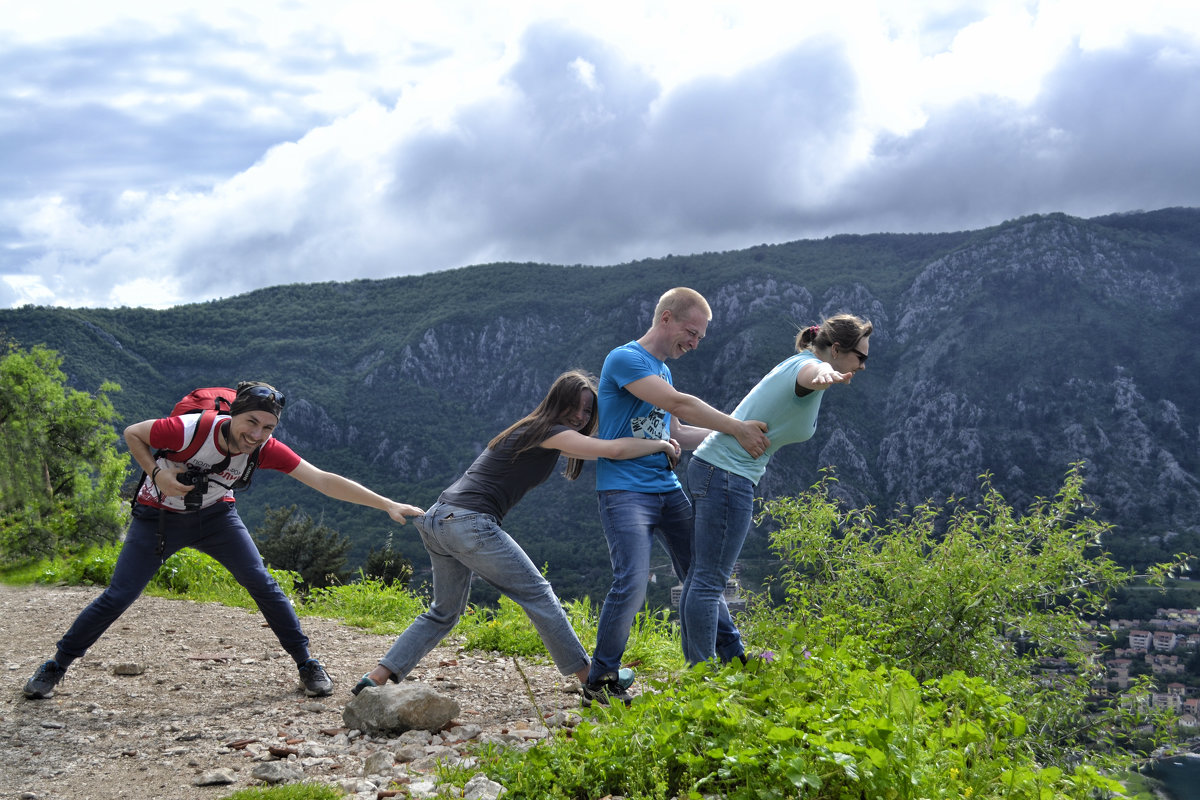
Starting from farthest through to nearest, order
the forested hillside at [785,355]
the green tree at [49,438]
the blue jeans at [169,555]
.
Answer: the forested hillside at [785,355]
the green tree at [49,438]
the blue jeans at [169,555]

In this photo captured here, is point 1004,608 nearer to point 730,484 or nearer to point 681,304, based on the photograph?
point 730,484

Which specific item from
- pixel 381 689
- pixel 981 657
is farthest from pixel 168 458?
pixel 981 657

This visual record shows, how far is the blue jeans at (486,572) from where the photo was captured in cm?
397

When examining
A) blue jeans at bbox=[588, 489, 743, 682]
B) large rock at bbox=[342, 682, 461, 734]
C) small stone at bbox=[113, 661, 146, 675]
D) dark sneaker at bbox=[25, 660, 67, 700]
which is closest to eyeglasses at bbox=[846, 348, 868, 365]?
blue jeans at bbox=[588, 489, 743, 682]

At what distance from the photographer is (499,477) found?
408 cm

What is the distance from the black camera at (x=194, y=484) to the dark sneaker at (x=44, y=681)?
138 centimetres

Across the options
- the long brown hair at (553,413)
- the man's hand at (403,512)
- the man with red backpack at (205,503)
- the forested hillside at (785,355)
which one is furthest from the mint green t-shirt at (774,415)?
the forested hillside at (785,355)

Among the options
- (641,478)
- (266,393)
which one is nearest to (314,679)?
(266,393)

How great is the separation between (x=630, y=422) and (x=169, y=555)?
268 centimetres

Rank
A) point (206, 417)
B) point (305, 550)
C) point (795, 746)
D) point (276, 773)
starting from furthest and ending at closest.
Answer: point (305, 550) < point (206, 417) < point (276, 773) < point (795, 746)

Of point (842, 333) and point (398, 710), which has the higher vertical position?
point (842, 333)

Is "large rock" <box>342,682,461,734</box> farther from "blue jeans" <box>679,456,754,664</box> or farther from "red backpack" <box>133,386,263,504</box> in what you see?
"red backpack" <box>133,386,263,504</box>

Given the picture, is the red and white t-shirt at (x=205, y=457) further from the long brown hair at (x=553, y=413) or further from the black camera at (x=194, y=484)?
the long brown hair at (x=553, y=413)

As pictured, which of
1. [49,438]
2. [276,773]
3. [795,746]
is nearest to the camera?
[795,746]
